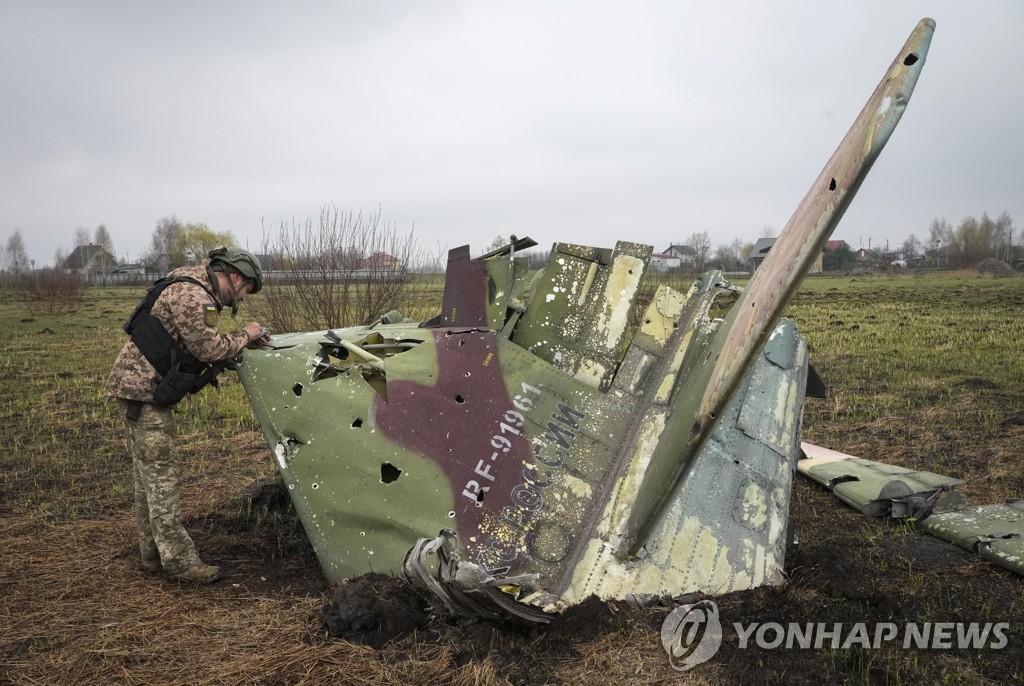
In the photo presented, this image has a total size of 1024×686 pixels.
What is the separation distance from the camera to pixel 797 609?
11.9 feet

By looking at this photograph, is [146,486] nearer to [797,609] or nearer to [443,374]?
[443,374]

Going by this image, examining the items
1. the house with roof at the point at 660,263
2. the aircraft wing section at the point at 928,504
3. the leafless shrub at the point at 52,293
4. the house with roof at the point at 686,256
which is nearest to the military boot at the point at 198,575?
the house with roof at the point at 660,263

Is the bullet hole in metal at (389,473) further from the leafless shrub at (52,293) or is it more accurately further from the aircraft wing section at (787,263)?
the leafless shrub at (52,293)

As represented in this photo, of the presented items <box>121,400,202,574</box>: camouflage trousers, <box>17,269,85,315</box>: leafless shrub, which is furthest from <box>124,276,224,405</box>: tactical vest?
<box>17,269,85,315</box>: leafless shrub

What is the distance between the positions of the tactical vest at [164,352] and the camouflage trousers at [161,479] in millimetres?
170

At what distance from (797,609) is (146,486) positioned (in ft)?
11.8

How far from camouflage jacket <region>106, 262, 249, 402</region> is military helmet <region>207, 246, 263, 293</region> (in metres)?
0.16

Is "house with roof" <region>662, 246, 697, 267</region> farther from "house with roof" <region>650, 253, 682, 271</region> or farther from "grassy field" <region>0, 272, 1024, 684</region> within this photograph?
"grassy field" <region>0, 272, 1024, 684</region>

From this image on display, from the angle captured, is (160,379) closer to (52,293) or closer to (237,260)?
(237,260)

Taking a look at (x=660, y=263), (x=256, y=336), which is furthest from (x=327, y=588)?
(x=660, y=263)

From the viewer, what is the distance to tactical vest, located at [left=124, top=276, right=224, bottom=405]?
164 inches

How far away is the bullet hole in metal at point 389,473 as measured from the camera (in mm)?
3844

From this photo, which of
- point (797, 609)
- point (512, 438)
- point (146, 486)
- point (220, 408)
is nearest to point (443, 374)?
point (512, 438)

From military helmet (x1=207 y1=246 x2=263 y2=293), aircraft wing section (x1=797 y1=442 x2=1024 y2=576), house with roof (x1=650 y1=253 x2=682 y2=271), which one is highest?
house with roof (x1=650 y1=253 x2=682 y2=271)
